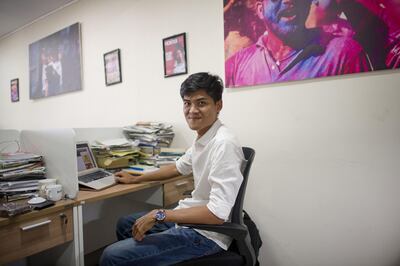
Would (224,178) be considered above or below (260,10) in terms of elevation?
below

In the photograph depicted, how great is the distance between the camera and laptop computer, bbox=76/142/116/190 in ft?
4.83

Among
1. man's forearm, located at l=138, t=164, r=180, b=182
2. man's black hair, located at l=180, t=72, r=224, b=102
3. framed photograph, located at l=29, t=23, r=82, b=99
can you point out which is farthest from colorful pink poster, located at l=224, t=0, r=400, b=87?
framed photograph, located at l=29, t=23, r=82, b=99

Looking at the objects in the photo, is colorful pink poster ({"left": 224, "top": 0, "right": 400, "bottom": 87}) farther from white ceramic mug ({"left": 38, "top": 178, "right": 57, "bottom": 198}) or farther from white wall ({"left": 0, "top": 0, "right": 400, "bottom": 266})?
white ceramic mug ({"left": 38, "top": 178, "right": 57, "bottom": 198})

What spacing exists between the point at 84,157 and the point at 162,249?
3.25ft

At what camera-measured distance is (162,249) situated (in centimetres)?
106

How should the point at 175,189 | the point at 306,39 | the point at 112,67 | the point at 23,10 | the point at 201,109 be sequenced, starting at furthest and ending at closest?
the point at 23,10 → the point at 112,67 → the point at 175,189 → the point at 306,39 → the point at 201,109

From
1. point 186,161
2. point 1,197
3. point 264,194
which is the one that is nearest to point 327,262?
point 264,194

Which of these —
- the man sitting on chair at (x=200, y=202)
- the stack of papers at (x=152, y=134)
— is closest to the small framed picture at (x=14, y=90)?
the stack of papers at (x=152, y=134)

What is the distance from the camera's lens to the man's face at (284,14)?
5.05 ft

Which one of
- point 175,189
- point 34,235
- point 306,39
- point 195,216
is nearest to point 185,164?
point 175,189

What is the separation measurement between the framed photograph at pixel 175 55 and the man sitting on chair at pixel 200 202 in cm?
95

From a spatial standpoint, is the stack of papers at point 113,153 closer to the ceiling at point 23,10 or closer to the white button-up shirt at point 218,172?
the white button-up shirt at point 218,172

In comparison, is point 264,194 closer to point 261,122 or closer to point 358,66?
point 261,122

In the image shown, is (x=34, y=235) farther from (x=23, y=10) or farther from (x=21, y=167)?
(x=23, y=10)
